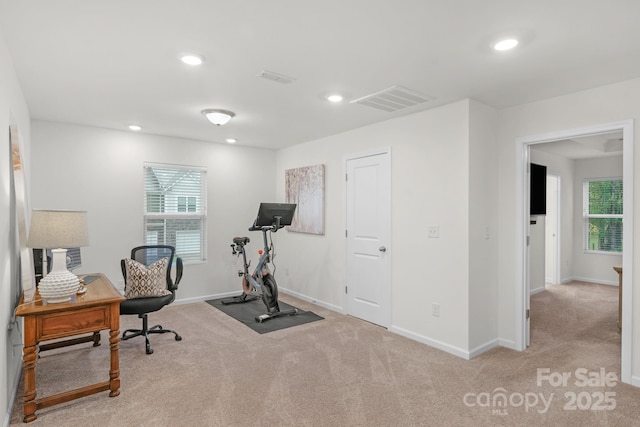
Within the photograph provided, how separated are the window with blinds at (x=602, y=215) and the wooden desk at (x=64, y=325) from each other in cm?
803

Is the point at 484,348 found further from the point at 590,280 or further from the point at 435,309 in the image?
the point at 590,280

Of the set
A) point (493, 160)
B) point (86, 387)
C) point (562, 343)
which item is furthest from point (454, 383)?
point (86, 387)

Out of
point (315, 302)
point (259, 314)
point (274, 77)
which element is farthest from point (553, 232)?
point (274, 77)

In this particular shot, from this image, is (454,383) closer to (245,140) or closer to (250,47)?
(250,47)

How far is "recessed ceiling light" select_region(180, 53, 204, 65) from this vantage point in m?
2.45

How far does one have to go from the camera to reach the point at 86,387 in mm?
2607

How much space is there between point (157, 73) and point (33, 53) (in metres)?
0.77

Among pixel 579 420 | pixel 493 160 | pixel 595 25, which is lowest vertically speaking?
pixel 579 420

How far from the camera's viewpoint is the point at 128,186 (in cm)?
483

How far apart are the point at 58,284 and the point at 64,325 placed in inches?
11.1

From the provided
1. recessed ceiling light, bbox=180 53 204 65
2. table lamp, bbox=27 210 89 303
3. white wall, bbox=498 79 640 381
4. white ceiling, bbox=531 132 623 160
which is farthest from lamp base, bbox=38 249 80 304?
white ceiling, bbox=531 132 623 160

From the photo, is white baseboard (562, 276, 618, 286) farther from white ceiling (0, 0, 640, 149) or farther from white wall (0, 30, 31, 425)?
white wall (0, 30, 31, 425)

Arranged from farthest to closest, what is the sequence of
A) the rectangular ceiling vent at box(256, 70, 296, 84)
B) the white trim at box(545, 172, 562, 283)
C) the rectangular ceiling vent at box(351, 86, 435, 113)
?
the white trim at box(545, 172, 562, 283)
the rectangular ceiling vent at box(351, 86, 435, 113)
the rectangular ceiling vent at box(256, 70, 296, 84)

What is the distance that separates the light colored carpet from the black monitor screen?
1392 millimetres
